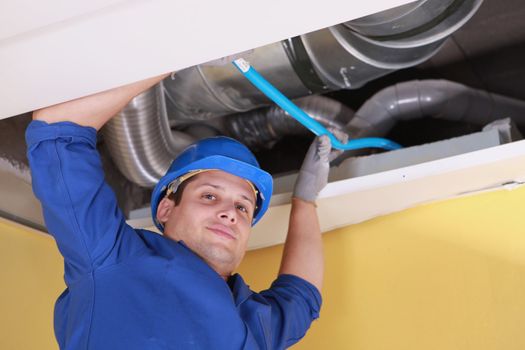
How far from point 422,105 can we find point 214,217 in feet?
3.05

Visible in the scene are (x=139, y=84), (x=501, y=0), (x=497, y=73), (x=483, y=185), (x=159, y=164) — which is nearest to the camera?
(x=139, y=84)

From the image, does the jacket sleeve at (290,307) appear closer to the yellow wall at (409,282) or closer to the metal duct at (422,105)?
the yellow wall at (409,282)

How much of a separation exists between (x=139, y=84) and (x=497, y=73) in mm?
1628

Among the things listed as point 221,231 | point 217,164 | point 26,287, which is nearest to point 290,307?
point 221,231

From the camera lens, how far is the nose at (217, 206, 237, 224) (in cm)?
142

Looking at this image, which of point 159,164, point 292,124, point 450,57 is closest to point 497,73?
point 450,57

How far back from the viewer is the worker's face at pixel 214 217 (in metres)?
1.39

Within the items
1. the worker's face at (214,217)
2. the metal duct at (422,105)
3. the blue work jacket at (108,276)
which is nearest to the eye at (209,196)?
the worker's face at (214,217)

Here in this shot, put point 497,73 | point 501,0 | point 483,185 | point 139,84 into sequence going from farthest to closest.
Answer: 1. point 497,73
2. point 501,0
3. point 483,185
4. point 139,84

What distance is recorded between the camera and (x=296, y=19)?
934 mm

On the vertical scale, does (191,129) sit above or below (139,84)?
above

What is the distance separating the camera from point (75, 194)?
1.13m

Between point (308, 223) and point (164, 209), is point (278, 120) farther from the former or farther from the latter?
point (164, 209)

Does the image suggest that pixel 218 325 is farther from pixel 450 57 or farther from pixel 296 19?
pixel 450 57
